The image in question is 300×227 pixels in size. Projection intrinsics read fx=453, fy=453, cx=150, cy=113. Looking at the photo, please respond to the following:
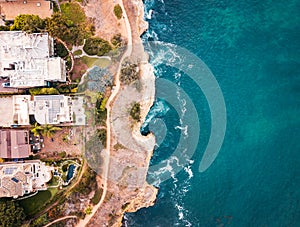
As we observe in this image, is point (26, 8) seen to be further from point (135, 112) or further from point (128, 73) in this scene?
point (135, 112)

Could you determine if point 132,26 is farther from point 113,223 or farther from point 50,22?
point 113,223

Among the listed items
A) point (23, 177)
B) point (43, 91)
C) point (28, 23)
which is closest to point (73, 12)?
point (28, 23)

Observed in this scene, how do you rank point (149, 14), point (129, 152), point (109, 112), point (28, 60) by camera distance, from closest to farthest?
point (28, 60) → point (109, 112) → point (129, 152) → point (149, 14)

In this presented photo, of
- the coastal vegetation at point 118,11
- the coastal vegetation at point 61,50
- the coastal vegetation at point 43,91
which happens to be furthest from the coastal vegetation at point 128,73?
the coastal vegetation at point 43,91

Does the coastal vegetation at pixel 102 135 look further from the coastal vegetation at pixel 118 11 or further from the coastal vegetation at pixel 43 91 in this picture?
the coastal vegetation at pixel 118 11

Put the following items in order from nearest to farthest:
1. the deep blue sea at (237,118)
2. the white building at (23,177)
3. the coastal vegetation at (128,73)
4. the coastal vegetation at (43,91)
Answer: the white building at (23,177) → the coastal vegetation at (43,91) → the deep blue sea at (237,118) → the coastal vegetation at (128,73)
